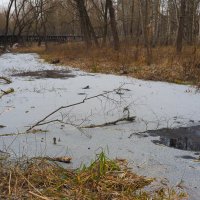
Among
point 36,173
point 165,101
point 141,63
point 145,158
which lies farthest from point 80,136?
point 141,63

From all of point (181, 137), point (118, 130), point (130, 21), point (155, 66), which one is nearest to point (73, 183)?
point (118, 130)

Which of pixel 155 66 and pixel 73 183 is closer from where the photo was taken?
pixel 73 183

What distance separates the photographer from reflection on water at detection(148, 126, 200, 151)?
3.35m

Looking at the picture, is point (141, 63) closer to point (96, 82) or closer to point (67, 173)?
point (96, 82)

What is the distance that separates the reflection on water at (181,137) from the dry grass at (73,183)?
956 millimetres

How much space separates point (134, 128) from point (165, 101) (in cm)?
164

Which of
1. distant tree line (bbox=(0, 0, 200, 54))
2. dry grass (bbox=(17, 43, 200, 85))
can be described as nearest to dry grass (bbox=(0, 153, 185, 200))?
dry grass (bbox=(17, 43, 200, 85))

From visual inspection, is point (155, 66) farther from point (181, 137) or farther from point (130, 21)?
point (130, 21)

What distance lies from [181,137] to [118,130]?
2.11 ft

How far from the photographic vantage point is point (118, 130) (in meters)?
3.75

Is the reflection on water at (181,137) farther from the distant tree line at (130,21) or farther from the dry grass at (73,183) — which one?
the distant tree line at (130,21)

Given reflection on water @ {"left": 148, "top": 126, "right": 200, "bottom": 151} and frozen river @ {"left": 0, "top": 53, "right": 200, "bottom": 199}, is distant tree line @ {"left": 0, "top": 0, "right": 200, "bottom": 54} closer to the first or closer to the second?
frozen river @ {"left": 0, "top": 53, "right": 200, "bottom": 199}

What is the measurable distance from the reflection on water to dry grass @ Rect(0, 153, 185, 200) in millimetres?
956

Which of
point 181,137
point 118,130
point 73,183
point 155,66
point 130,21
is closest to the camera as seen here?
point 73,183
